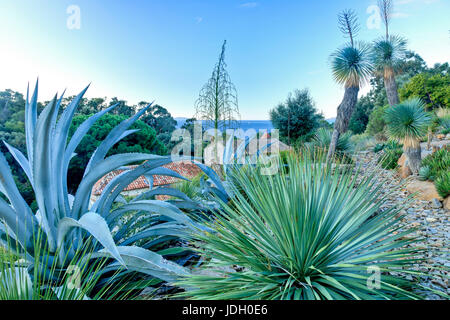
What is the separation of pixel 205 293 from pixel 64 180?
0.97 metres

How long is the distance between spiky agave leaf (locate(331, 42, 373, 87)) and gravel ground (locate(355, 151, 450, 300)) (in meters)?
2.72

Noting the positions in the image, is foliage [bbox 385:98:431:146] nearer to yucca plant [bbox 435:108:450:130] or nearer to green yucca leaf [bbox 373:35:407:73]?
green yucca leaf [bbox 373:35:407:73]

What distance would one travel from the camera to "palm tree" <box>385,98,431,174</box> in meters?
3.92

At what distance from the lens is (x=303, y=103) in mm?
7207

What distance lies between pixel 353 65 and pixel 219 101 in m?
3.77

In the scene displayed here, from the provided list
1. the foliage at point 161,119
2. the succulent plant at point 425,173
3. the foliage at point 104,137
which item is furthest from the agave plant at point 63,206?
the foliage at point 104,137

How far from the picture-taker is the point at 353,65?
500 cm

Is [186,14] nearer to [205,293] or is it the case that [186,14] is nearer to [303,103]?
[205,293]

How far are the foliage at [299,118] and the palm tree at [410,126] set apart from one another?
86.4 inches

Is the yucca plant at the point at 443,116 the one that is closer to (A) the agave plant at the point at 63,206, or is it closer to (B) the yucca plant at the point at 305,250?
(B) the yucca plant at the point at 305,250

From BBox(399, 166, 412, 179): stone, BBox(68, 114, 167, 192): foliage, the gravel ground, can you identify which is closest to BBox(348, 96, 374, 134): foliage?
BBox(399, 166, 412, 179): stone

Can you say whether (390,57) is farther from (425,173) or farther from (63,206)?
(63,206)

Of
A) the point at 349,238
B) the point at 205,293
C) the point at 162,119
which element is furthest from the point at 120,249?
the point at 162,119

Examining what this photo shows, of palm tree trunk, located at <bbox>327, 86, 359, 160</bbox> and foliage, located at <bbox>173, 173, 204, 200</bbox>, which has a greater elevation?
palm tree trunk, located at <bbox>327, 86, 359, 160</bbox>
